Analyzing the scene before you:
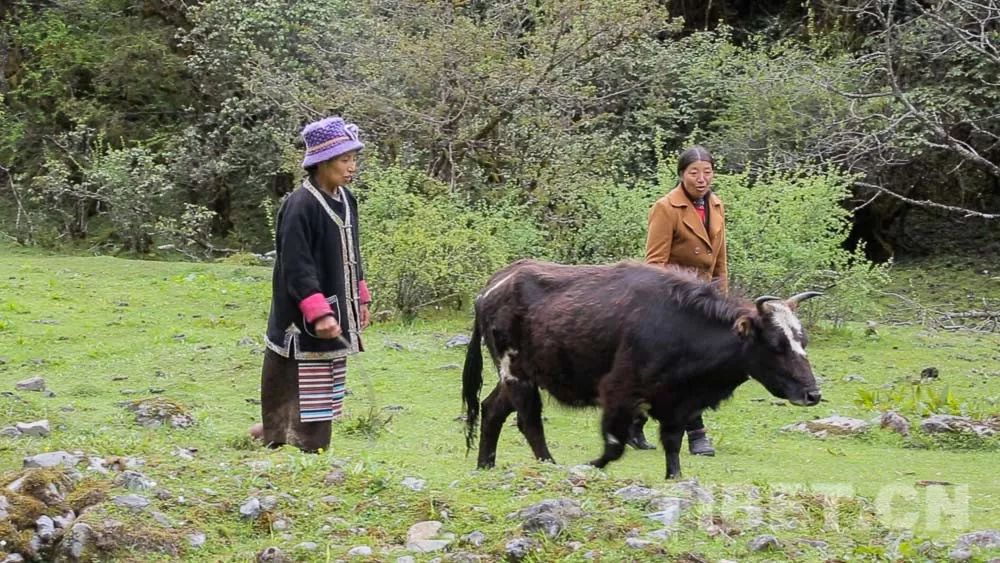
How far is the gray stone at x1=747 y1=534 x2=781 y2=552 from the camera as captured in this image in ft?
18.9

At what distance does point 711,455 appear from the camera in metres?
9.47

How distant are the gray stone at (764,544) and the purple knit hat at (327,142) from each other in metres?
3.11

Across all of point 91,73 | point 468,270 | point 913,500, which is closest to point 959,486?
point 913,500

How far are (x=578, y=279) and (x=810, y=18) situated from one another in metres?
13.8

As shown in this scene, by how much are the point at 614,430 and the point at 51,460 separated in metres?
3.06

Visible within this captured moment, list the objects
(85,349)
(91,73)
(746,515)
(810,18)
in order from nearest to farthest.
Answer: (746,515)
(85,349)
(810,18)
(91,73)

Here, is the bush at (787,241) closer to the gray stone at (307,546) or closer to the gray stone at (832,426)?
the gray stone at (832,426)

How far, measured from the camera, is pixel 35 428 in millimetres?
8602

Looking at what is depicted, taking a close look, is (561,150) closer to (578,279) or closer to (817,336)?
(817,336)

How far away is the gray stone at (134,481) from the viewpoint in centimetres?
641

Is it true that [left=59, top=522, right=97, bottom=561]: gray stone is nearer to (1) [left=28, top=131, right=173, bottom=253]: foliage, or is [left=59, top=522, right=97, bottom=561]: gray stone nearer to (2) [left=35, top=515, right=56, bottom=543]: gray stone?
(2) [left=35, top=515, right=56, bottom=543]: gray stone

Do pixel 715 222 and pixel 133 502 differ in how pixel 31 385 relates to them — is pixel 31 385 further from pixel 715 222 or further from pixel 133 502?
pixel 715 222

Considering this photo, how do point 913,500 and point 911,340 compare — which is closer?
point 913,500

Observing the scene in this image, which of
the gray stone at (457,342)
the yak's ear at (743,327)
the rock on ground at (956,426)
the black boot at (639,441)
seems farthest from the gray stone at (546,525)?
the gray stone at (457,342)
